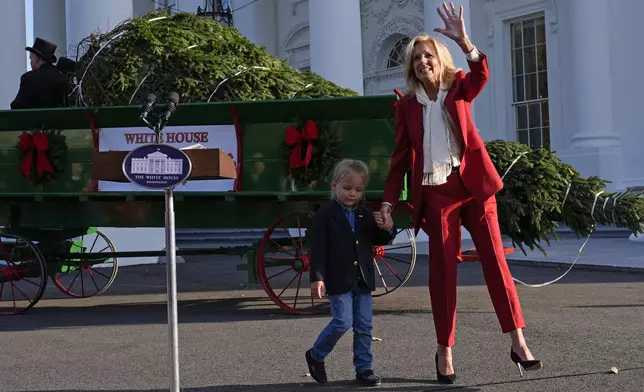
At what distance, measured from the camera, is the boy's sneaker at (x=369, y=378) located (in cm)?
514

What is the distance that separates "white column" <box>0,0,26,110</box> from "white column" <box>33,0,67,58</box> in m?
6.80

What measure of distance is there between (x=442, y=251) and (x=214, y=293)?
5.68 metres

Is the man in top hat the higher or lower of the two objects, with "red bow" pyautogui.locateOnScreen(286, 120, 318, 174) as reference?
higher

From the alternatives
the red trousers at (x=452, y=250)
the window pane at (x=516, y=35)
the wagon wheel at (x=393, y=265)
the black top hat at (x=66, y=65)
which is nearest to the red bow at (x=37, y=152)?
the black top hat at (x=66, y=65)

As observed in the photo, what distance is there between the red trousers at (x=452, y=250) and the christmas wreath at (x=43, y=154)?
4.57m

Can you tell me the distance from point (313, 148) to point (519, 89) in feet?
40.5

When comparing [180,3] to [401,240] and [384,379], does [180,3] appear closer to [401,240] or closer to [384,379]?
[401,240]

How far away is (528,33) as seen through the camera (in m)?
19.4

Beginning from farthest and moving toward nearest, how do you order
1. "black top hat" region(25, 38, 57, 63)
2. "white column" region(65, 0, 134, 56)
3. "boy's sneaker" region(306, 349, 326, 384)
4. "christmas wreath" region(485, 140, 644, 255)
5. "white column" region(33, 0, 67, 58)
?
1. "white column" region(33, 0, 67, 58)
2. "white column" region(65, 0, 134, 56)
3. "black top hat" region(25, 38, 57, 63)
4. "christmas wreath" region(485, 140, 644, 255)
5. "boy's sneaker" region(306, 349, 326, 384)

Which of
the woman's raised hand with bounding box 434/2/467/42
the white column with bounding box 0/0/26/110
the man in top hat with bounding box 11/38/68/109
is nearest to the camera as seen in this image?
the woman's raised hand with bounding box 434/2/467/42

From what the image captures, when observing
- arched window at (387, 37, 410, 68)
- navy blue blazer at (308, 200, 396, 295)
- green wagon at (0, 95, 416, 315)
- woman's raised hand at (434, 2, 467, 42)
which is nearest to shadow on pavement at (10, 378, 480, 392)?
navy blue blazer at (308, 200, 396, 295)

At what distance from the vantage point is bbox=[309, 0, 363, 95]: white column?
1739cm

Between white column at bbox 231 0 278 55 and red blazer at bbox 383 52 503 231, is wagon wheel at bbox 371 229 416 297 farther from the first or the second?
white column at bbox 231 0 278 55

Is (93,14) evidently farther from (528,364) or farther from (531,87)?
(528,364)
